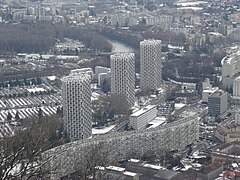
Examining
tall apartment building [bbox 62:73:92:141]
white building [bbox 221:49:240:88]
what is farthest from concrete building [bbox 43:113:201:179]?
white building [bbox 221:49:240:88]

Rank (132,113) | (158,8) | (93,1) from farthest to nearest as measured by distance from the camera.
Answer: (93,1) < (158,8) < (132,113)

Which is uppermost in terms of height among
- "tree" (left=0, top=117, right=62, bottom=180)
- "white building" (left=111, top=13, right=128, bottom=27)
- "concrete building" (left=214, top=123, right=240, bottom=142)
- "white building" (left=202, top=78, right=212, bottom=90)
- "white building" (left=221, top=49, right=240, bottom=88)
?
"tree" (left=0, top=117, right=62, bottom=180)

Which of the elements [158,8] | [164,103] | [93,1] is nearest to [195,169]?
[164,103]

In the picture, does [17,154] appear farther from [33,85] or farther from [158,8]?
[158,8]

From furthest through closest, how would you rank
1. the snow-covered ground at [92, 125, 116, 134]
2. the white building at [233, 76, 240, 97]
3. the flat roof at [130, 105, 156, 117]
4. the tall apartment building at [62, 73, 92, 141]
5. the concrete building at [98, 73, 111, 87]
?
the concrete building at [98, 73, 111, 87], the white building at [233, 76, 240, 97], the flat roof at [130, 105, 156, 117], the snow-covered ground at [92, 125, 116, 134], the tall apartment building at [62, 73, 92, 141]

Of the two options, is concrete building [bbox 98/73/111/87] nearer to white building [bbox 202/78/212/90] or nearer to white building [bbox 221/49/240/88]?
white building [bbox 202/78/212/90]
